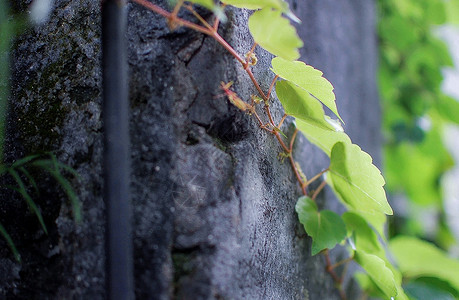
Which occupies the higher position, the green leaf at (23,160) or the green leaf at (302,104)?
the green leaf at (302,104)

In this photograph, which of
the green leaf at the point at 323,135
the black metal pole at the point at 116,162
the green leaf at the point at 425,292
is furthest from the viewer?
the green leaf at the point at 425,292

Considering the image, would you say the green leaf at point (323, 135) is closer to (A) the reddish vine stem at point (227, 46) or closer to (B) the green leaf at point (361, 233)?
(A) the reddish vine stem at point (227, 46)

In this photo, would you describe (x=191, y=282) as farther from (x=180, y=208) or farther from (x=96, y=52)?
(x=96, y=52)

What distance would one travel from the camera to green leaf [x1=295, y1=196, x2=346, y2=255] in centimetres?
59

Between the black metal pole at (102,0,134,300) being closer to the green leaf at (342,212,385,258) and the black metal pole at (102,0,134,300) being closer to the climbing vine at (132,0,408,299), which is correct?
the climbing vine at (132,0,408,299)

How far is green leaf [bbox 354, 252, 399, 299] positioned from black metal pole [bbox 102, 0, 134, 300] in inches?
15.5

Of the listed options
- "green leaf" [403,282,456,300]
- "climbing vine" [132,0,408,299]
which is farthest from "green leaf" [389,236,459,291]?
"climbing vine" [132,0,408,299]

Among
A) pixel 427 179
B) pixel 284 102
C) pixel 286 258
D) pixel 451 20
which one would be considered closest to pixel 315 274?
pixel 286 258

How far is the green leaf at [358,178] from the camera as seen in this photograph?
0.57m

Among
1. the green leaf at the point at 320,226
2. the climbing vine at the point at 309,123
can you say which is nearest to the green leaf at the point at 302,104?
the climbing vine at the point at 309,123

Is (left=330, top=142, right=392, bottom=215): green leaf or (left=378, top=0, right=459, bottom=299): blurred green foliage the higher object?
(left=378, top=0, right=459, bottom=299): blurred green foliage

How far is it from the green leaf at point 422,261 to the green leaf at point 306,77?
2.50ft

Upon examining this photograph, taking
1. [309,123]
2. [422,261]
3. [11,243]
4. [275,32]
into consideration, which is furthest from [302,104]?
[422,261]

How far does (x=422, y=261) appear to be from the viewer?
3.67 ft
